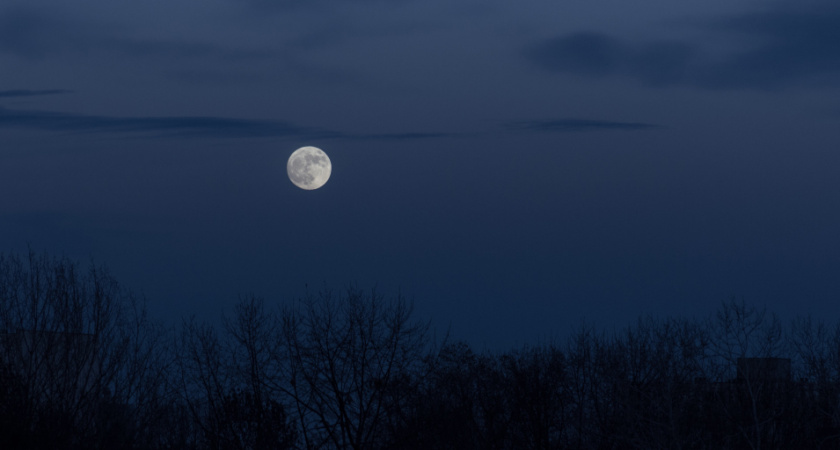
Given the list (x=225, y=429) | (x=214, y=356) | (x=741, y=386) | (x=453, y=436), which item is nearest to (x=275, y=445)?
(x=225, y=429)

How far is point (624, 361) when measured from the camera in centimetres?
4434

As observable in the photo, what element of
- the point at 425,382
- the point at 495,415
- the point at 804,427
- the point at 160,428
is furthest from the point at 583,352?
the point at 160,428

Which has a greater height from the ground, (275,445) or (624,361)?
(624,361)

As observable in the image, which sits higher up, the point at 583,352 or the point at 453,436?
the point at 583,352

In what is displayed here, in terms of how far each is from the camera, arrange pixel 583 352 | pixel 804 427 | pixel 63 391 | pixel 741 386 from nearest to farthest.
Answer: pixel 63 391 → pixel 804 427 → pixel 741 386 → pixel 583 352

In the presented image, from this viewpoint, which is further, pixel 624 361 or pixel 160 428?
pixel 624 361

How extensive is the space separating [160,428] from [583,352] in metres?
20.3

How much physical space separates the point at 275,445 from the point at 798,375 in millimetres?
24518

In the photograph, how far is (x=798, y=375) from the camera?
4412 cm

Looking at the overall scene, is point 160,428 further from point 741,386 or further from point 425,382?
point 741,386

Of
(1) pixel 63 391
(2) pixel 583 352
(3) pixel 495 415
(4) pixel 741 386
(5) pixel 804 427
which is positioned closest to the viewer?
(1) pixel 63 391

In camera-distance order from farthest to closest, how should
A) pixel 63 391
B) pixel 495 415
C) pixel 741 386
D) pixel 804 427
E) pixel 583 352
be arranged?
pixel 583 352
pixel 495 415
pixel 741 386
pixel 804 427
pixel 63 391

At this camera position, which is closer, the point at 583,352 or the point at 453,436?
the point at 453,436

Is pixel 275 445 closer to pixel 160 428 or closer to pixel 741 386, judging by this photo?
pixel 160 428
